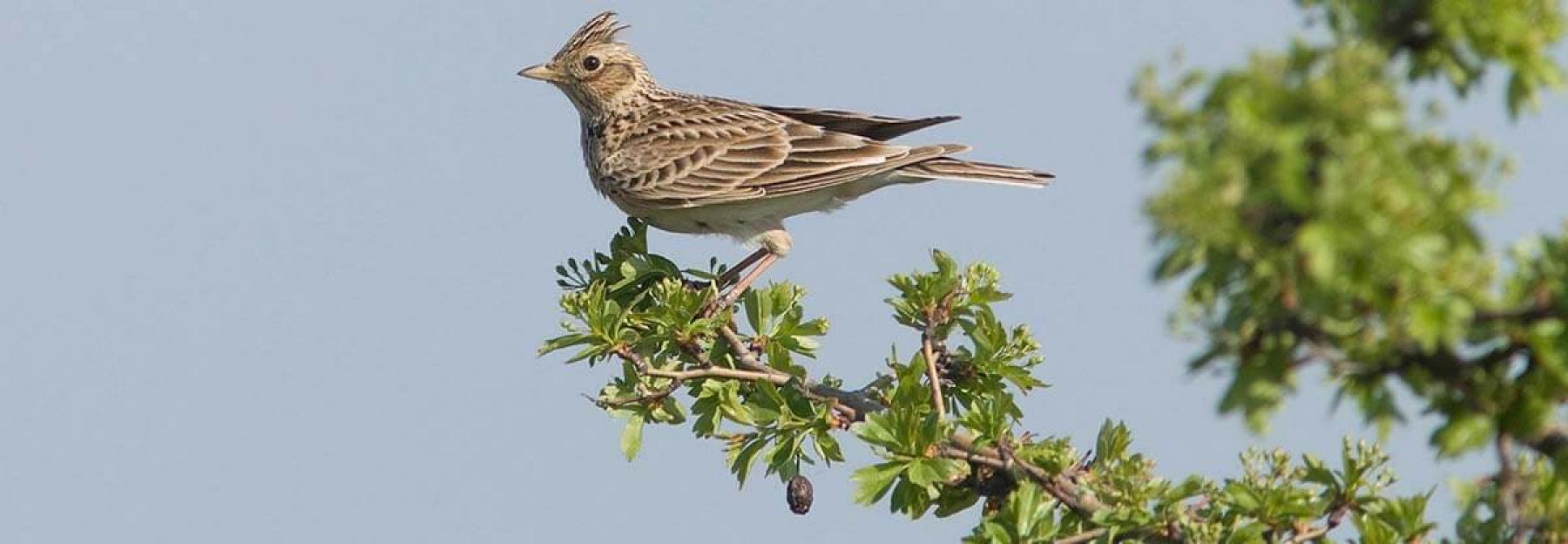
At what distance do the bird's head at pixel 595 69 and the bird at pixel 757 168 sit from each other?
0.36m

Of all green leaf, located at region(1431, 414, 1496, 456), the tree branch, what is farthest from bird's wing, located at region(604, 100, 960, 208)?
green leaf, located at region(1431, 414, 1496, 456)

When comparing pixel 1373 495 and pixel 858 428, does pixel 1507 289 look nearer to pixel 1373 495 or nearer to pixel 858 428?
pixel 1373 495

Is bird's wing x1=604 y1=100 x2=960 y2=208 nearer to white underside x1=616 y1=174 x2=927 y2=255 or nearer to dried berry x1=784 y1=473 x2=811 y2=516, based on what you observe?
white underside x1=616 y1=174 x2=927 y2=255

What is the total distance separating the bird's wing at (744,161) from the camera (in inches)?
435

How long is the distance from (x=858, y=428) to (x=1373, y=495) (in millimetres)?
1598

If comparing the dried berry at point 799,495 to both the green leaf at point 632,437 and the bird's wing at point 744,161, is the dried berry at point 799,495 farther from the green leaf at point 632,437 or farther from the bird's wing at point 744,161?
the bird's wing at point 744,161

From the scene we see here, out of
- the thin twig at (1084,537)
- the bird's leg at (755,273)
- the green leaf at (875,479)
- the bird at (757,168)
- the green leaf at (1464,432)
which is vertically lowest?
the green leaf at (1464,432)

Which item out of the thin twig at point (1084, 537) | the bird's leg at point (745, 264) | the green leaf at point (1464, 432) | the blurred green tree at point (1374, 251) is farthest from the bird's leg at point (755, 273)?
the green leaf at point (1464, 432)

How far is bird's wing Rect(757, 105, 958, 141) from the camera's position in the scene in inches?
434

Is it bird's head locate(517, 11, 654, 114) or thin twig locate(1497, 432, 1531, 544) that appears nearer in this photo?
thin twig locate(1497, 432, 1531, 544)

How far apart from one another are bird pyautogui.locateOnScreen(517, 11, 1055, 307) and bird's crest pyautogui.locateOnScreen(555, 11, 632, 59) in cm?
60

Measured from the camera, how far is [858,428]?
647cm

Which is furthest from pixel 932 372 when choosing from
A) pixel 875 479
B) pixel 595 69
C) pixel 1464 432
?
pixel 595 69

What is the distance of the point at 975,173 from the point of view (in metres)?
11.1
